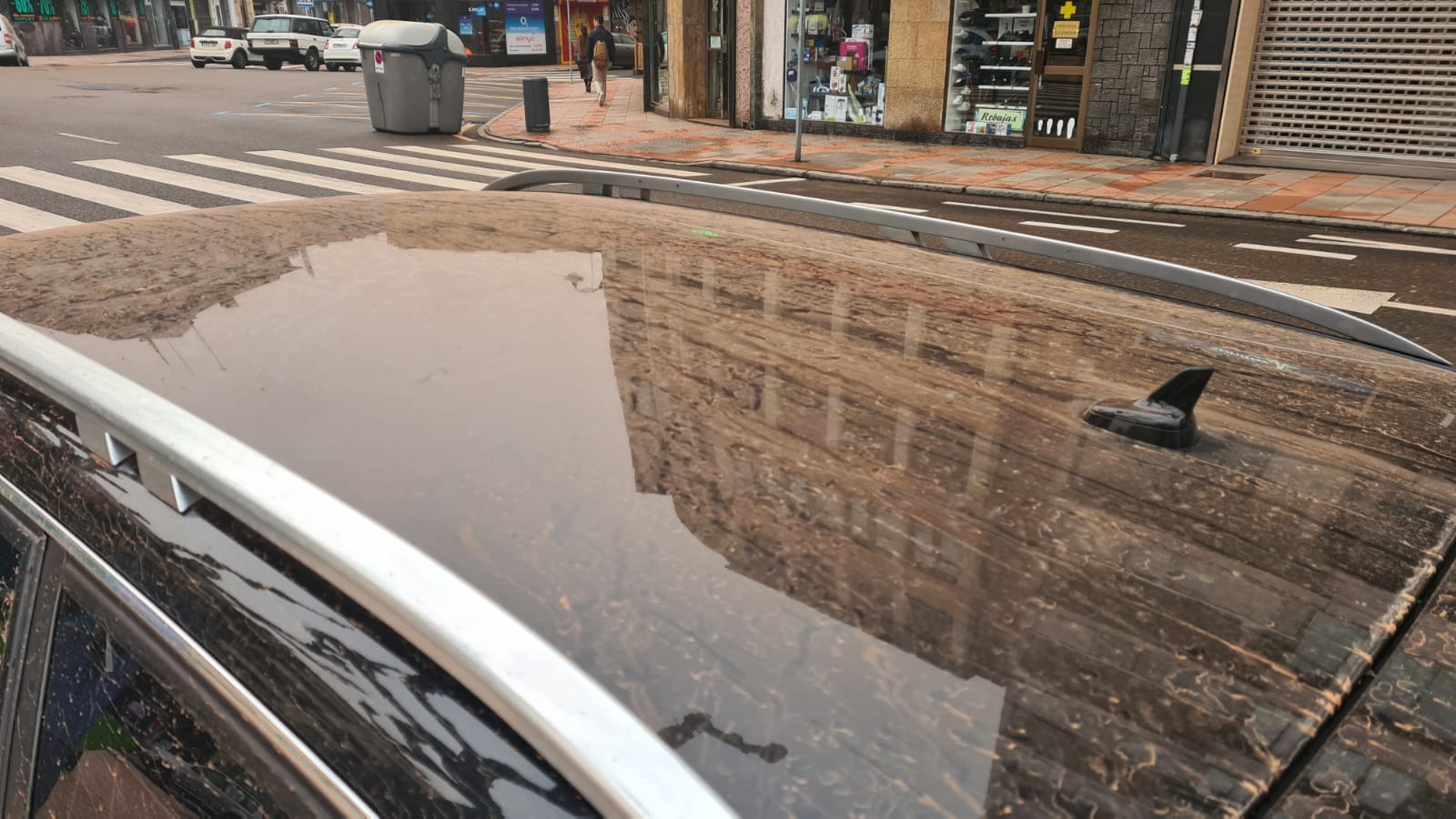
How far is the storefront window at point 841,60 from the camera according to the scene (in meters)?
17.3

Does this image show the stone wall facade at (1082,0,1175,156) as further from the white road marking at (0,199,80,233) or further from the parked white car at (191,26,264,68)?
the parked white car at (191,26,264,68)

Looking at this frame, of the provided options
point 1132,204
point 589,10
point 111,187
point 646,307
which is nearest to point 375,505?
point 646,307

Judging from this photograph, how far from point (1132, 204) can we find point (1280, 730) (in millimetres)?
11559

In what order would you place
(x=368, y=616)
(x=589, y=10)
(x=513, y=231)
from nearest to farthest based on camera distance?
(x=368, y=616) → (x=513, y=231) → (x=589, y=10)

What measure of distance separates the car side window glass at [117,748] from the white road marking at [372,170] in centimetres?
1074

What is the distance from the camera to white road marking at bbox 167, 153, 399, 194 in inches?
469

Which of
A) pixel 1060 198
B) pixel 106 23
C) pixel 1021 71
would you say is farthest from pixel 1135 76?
pixel 106 23

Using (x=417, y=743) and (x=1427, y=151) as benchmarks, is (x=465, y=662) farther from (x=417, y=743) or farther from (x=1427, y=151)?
(x=1427, y=151)

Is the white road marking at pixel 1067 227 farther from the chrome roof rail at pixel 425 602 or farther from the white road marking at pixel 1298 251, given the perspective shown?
the chrome roof rail at pixel 425 602

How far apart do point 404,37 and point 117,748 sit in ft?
57.5

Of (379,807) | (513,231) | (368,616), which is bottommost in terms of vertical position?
(379,807)

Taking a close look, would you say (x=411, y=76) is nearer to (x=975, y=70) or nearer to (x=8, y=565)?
(x=975, y=70)

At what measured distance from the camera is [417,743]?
0.87m

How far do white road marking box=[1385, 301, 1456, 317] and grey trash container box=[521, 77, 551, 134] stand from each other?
45.9ft
